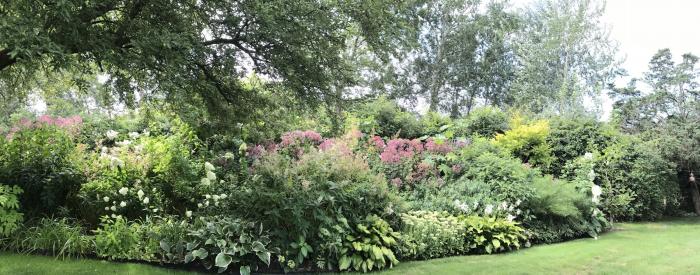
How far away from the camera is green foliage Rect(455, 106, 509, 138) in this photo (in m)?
12.1

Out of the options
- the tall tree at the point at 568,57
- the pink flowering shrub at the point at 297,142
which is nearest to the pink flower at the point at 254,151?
the pink flowering shrub at the point at 297,142

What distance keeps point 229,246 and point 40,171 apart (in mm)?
2441

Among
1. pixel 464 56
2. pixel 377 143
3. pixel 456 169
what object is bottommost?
pixel 456 169

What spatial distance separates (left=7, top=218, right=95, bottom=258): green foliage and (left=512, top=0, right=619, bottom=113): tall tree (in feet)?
68.2

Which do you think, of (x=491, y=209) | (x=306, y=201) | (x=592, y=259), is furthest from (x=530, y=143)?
(x=306, y=201)

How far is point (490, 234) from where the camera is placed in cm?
679

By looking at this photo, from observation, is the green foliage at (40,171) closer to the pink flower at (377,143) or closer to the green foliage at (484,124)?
the pink flower at (377,143)

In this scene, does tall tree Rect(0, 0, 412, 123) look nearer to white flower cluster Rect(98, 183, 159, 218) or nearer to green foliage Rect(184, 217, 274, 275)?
white flower cluster Rect(98, 183, 159, 218)

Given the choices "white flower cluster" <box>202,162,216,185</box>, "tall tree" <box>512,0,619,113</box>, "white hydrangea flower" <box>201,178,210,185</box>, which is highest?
"tall tree" <box>512,0,619,113</box>

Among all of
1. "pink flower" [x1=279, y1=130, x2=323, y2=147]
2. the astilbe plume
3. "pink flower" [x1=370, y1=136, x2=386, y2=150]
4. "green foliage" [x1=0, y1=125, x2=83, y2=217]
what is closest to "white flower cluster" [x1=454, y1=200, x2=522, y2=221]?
the astilbe plume

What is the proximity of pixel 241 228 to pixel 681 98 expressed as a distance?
1959cm

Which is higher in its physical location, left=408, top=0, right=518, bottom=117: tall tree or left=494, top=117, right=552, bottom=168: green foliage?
left=408, top=0, right=518, bottom=117: tall tree

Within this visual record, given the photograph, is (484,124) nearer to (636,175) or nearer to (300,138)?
(636,175)

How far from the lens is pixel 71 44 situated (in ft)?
11.2
